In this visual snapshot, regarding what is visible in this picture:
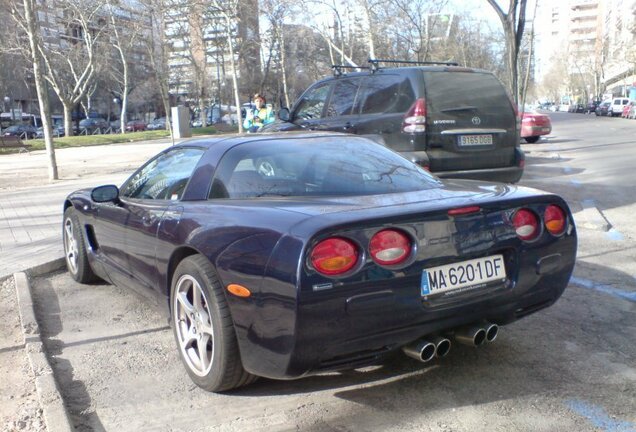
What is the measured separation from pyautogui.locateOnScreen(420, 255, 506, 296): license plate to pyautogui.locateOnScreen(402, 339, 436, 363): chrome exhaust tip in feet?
0.84

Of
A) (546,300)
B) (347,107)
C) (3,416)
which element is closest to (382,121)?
(347,107)

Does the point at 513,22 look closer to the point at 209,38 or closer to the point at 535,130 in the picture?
the point at 535,130

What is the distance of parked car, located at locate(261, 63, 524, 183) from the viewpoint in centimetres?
722

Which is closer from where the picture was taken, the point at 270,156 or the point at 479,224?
the point at 479,224

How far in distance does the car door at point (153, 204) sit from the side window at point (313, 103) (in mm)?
4239

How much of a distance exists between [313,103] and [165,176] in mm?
4748

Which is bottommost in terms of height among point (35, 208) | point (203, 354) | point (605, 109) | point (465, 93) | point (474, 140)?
point (605, 109)

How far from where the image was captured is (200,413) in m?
3.16

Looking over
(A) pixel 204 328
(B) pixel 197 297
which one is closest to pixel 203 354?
(A) pixel 204 328

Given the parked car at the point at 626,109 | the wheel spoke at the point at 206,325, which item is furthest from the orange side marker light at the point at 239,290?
the parked car at the point at 626,109

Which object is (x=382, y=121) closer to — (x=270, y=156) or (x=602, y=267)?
(x=602, y=267)

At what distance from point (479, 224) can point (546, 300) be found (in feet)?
2.41

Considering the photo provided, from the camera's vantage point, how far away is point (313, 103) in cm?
882

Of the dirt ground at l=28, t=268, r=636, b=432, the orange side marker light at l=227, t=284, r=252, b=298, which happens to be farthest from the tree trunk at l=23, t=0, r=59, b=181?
the orange side marker light at l=227, t=284, r=252, b=298
